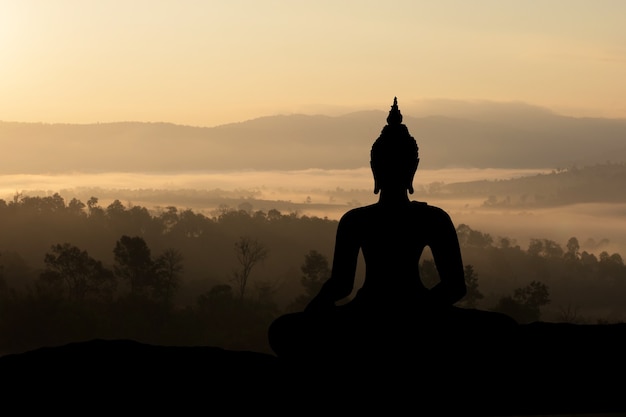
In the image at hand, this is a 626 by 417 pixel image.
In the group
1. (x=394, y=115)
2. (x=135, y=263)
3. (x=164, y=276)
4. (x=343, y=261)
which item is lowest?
(x=164, y=276)

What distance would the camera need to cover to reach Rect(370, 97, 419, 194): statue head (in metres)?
15.8

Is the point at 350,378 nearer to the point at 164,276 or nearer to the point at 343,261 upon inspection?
the point at 343,261

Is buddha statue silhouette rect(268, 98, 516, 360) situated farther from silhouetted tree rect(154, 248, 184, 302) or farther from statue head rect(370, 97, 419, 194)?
silhouetted tree rect(154, 248, 184, 302)

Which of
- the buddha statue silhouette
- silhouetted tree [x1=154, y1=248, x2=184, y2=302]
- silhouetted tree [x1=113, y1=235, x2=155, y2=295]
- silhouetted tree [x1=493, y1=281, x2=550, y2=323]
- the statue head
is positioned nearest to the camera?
the buddha statue silhouette

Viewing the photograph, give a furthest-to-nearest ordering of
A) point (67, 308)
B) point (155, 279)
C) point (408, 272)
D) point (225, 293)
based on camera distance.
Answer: point (225, 293) < point (155, 279) < point (67, 308) < point (408, 272)

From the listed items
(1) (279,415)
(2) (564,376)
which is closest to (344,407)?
(1) (279,415)

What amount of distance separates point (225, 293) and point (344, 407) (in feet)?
470

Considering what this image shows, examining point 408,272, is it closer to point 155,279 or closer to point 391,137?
point 391,137

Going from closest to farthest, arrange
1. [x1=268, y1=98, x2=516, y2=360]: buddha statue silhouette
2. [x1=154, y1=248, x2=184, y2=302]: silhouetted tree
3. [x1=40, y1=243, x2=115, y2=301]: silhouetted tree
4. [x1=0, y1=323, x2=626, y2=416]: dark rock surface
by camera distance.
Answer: [x1=0, y1=323, x2=626, y2=416]: dark rock surface
[x1=268, y1=98, x2=516, y2=360]: buddha statue silhouette
[x1=40, y1=243, x2=115, y2=301]: silhouetted tree
[x1=154, y1=248, x2=184, y2=302]: silhouetted tree

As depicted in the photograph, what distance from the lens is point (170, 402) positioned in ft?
48.8

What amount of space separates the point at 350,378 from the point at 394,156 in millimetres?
3566

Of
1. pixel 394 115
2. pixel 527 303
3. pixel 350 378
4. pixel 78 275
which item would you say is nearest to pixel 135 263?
pixel 78 275

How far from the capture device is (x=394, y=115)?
Result: 52.1ft

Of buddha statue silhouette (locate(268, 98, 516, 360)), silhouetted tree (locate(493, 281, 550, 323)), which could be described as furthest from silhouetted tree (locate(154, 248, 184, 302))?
buddha statue silhouette (locate(268, 98, 516, 360))
